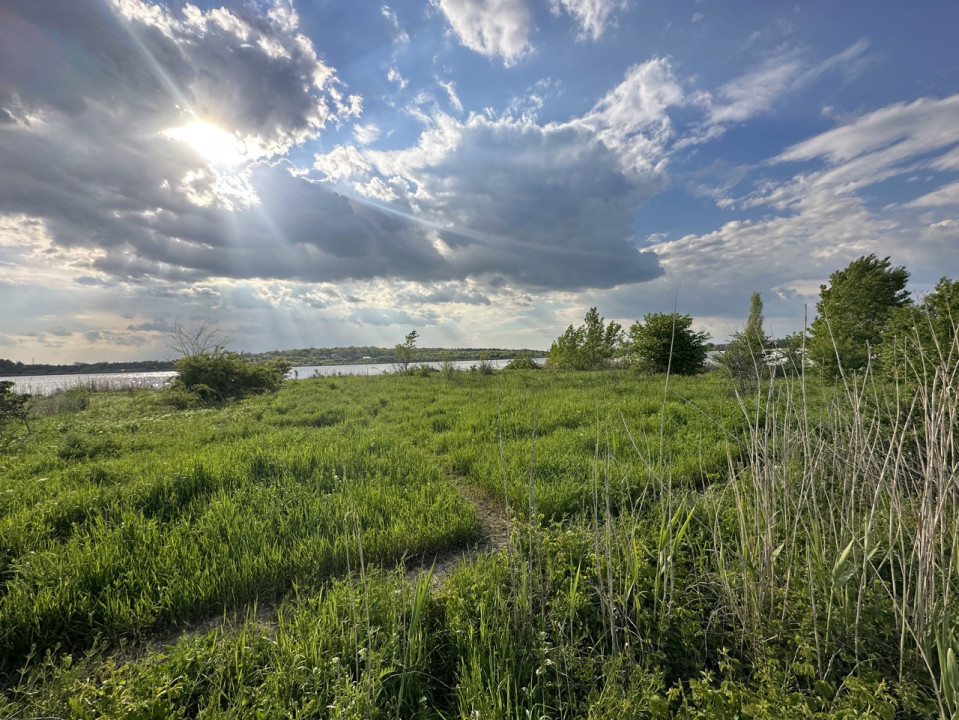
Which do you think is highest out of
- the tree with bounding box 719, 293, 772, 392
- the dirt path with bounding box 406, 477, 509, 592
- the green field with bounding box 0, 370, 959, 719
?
the tree with bounding box 719, 293, 772, 392

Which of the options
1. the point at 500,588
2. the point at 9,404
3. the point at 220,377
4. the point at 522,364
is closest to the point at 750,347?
the point at 500,588

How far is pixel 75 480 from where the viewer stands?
5781mm

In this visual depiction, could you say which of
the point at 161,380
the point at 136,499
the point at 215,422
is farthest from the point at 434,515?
the point at 161,380

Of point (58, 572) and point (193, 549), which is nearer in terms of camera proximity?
point (58, 572)

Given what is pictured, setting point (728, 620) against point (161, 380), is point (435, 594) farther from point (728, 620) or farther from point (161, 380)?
point (161, 380)

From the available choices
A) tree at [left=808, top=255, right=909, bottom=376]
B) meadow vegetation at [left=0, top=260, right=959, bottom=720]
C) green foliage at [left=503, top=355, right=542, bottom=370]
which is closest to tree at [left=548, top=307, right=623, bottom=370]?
green foliage at [left=503, top=355, right=542, bottom=370]

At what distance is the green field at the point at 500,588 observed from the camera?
6.81 feet

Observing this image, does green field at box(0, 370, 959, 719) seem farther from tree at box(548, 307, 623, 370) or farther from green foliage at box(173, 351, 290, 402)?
tree at box(548, 307, 623, 370)

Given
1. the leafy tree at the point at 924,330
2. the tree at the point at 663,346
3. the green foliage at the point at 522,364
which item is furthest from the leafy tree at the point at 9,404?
the green foliage at the point at 522,364

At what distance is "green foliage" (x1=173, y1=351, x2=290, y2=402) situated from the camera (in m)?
17.3

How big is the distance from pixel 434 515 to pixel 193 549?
7.35ft

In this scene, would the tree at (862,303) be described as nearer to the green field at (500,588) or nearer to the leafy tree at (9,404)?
the green field at (500,588)

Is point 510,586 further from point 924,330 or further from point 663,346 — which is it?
point 663,346

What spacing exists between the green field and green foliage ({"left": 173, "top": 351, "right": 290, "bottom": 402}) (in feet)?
40.6
